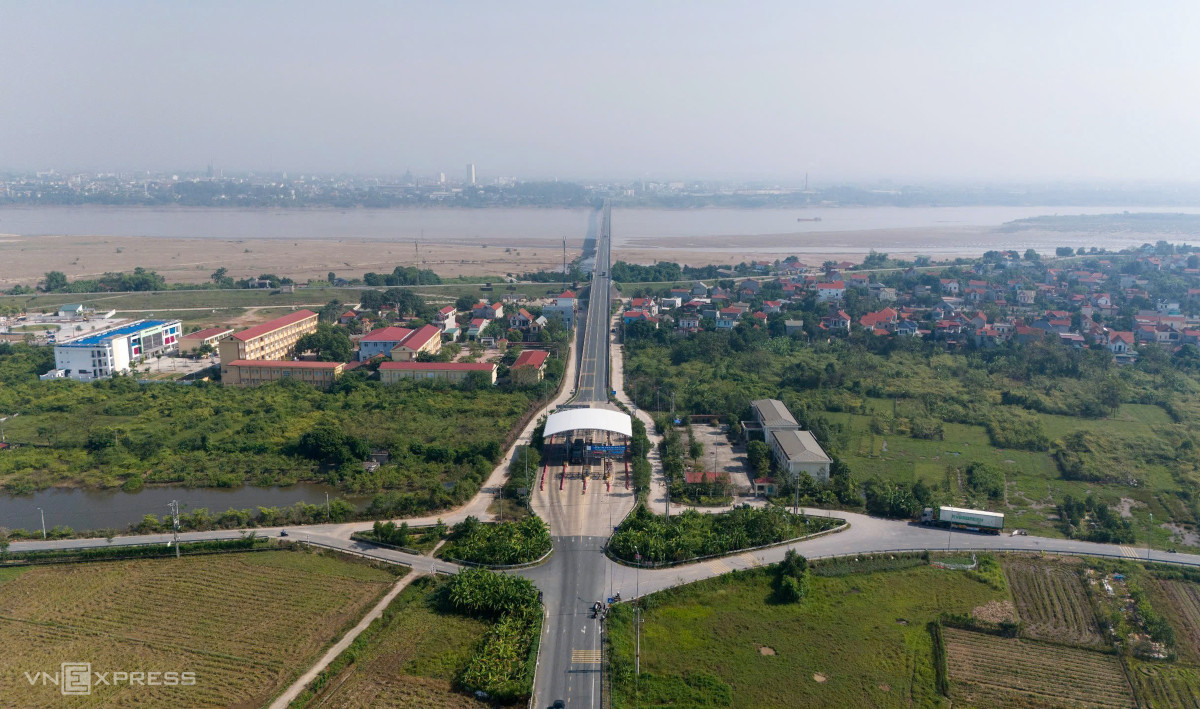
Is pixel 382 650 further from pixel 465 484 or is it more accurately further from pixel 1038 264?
pixel 1038 264

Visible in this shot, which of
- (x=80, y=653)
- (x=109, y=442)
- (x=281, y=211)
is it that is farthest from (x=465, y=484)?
(x=281, y=211)

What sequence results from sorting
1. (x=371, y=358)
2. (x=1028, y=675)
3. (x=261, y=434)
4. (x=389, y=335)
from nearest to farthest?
(x=1028, y=675), (x=261, y=434), (x=371, y=358), (x=389, y=335)

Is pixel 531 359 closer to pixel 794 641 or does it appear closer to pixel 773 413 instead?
pixel 773 413

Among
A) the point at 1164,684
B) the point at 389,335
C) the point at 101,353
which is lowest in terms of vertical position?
the point at 1164,684

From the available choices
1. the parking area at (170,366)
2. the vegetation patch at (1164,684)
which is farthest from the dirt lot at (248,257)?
the vegetation patch at (1164,684)

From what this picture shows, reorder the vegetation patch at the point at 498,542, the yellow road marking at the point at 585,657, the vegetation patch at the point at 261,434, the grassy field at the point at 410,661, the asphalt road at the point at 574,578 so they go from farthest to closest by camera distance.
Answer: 1. the vegetation patch at the point at 261,434
2. the vegetation patch at the point at 498,542
3. the yellow road marking at the point at 585,657
4. the asphalt road at the point at 574,578
5. the grassy field at the point at 410,661

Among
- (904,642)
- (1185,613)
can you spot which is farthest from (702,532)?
(1185,613)

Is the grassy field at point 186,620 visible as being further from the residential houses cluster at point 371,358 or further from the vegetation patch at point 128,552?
the residential houses cluster at point 371,358
